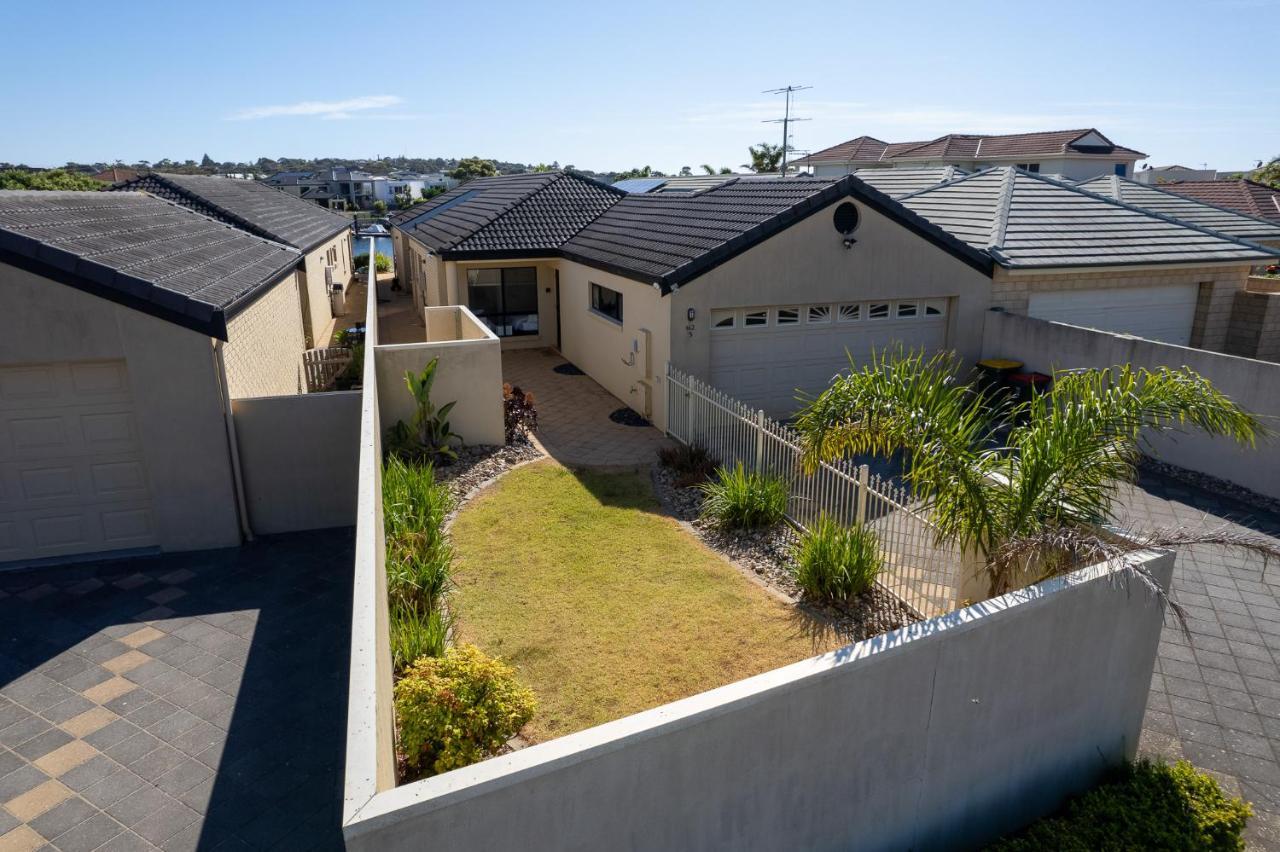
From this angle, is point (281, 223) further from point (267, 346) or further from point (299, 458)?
point (299, 458)

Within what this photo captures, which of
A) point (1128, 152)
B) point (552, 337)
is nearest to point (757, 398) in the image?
point (552, 337)

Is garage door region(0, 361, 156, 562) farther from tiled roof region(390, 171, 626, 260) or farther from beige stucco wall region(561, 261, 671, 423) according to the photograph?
tiled roof region(390, 171, 626, 260)

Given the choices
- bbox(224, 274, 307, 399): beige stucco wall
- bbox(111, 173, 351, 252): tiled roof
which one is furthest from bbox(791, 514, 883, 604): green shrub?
bbox(111, 173, 351, 252): tiled roof

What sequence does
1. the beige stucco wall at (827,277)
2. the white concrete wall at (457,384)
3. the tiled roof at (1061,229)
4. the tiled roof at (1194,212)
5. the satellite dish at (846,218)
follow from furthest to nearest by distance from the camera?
the tiled roof at (1194,212)
the tiled roof at (1061,229)
the satellite dish at (846,218)
the beige stucco wall at (827,277)
the white concrete wall at (457,384)

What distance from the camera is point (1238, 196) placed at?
32375mm

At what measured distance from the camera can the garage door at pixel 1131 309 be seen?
17406 millimetres

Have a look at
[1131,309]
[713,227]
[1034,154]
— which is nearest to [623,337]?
[713,227]

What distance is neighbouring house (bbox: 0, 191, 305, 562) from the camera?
9.34 metres

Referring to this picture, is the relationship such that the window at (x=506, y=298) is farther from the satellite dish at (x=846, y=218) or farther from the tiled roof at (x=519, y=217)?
the satellite dish at (x=846, y=218)

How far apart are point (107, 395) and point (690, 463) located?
7706mm

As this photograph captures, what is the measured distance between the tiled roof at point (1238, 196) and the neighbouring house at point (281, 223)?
31.7m

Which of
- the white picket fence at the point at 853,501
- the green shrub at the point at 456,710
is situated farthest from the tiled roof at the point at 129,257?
the white picket fence at the point at 853,501

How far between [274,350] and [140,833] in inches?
385

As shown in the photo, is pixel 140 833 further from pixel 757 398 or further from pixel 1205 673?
A: pixel 757 398
